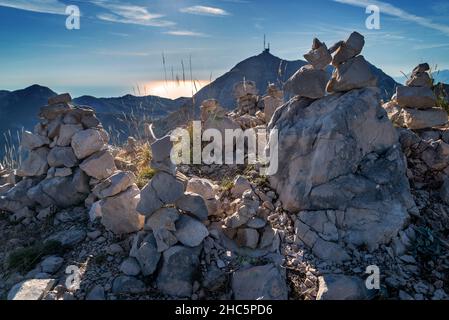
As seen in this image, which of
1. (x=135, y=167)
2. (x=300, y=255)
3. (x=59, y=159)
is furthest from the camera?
(x=135, y=167)

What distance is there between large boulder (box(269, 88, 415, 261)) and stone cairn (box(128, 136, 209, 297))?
2.03m

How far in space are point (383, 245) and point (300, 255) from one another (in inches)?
59.3

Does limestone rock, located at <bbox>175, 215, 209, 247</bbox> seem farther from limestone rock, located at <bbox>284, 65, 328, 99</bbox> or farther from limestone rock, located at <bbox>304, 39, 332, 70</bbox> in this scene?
limestone rock, located at <bbox>304, 39, 332, 70</bbox>

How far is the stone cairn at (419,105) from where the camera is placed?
29.8 ft

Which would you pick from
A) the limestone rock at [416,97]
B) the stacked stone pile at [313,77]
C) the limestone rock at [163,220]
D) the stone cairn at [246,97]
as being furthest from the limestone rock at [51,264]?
the stone cairn at [246,97]

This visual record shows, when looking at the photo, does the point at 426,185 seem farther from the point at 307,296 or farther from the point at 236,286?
the point at 236,286

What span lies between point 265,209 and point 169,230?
199 centimetres

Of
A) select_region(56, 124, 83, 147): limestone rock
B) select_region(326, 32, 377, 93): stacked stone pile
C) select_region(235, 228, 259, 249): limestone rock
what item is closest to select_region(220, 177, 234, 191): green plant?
select_region(235, 228, 259, 249): limestone rock

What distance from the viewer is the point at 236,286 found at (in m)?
5.96

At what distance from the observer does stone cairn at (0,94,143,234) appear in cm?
855

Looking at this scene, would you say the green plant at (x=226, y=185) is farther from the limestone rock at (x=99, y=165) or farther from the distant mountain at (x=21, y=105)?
the distant mountain at (x=21, y=105)

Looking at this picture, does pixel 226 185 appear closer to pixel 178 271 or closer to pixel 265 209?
pixel 265 209
